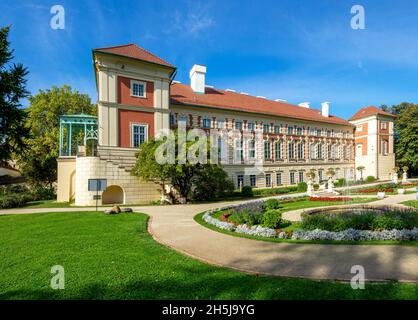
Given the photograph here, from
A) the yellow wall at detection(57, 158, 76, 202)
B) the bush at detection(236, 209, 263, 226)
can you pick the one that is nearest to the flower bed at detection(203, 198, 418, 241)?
the bush at detection(236, 209, 263, 226)

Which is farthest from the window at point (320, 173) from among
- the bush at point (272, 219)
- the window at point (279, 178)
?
the bush at point (272, 219)

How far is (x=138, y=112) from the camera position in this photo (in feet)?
76.5

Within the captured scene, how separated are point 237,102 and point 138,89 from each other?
51.2 ft

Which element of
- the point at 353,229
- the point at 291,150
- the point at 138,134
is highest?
the point at 138,134

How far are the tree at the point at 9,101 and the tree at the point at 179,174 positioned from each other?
428 inches

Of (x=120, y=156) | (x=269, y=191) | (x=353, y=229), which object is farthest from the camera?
(x=269, y=191)

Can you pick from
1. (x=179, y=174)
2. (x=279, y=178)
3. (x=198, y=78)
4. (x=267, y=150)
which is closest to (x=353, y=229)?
(x=179, y=174)

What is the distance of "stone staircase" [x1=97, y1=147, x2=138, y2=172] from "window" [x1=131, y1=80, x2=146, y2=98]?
5372 millimetres

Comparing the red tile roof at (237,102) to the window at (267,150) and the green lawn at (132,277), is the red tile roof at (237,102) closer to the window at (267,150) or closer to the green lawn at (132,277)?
the window at (267,150)

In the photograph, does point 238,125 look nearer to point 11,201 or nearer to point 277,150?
point 277,150

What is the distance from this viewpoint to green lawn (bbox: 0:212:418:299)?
4.52m

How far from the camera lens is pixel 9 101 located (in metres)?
21.0

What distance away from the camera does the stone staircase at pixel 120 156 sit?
20.9m

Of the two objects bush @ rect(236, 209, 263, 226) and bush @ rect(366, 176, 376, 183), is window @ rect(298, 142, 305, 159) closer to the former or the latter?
bush @ rect(366, 176, 376, 183)
